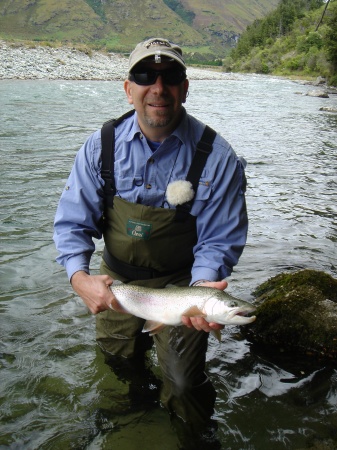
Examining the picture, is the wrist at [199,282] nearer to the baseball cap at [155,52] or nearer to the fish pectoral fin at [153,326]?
the fish pectoral fin at [153,326]

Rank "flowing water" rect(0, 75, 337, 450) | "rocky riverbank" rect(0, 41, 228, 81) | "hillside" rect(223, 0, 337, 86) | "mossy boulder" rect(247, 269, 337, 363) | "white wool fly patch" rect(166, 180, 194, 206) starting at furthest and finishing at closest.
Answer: "hillside" rect(223, 0, 337, 86), "rocky riverbank" rect(0, 41, 228, 81), "mossy boulder" rect(247, 269, 337, 363), "flowing water" rect(0, 75, 337, 450), "white wool fly patch" rect(166, 180, 194, 206)

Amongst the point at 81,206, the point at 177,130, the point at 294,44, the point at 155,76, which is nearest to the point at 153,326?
the point at 81,206

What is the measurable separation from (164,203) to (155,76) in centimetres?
84

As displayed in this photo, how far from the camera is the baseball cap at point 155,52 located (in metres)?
3.08

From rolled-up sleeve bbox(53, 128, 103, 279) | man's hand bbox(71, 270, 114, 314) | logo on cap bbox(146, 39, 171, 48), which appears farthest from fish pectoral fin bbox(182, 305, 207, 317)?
logo on cap bbox(146, 39, 171, 48)

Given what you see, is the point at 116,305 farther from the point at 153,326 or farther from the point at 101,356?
the point at 101,356

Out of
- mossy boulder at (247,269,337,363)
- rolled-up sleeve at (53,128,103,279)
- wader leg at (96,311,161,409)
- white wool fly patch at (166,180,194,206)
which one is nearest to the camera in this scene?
white wool fly patch at (166,180,194,206)

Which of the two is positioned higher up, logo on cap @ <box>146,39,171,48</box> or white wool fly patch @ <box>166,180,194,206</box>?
logo on cap @ <box>146,39,171,48</box>

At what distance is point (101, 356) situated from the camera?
14.0ft

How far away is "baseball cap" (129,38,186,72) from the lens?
3.08 meters

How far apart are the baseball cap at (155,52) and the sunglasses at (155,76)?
0.18 ft

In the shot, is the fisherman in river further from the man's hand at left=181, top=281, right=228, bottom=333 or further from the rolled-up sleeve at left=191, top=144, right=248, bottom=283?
the man's hand at left=181, top=281, right=228, bottom=333

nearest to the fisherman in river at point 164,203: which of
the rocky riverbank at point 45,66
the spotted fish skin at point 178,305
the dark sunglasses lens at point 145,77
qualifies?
the dark sunglasses lens at point 145,77

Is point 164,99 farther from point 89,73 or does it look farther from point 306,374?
point 89,73
